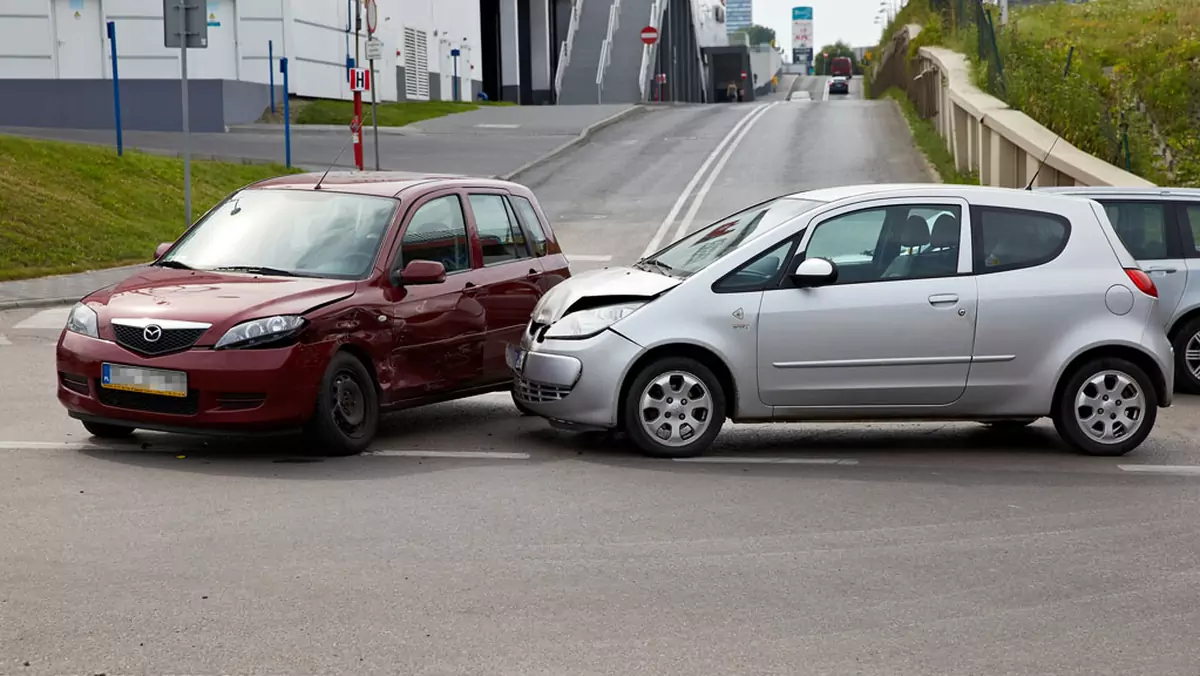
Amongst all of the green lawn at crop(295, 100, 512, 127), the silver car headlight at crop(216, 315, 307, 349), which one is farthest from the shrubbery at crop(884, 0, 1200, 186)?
the silver car headlight at crop(216, 315, 307, 349)

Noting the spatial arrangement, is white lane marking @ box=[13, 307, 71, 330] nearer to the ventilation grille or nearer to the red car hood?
the red car hood

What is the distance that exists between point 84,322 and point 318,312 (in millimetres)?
1331

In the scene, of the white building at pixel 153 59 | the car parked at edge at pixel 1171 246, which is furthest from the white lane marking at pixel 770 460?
the white building at pixel 153 59

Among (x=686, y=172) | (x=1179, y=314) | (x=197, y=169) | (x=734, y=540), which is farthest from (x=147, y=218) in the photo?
(x=734, y=540)

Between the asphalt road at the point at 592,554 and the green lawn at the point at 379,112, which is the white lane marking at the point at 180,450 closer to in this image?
the asphalt road at the point at 592,554

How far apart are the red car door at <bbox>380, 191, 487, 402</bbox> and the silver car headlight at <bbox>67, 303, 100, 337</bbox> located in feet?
5.42

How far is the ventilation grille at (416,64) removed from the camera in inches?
2121

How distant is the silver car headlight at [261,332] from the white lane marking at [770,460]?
7.48ft

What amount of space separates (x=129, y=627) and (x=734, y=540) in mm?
2638

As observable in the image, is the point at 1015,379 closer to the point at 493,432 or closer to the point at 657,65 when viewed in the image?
the point at 493,432

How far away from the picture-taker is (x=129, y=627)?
17.4ft

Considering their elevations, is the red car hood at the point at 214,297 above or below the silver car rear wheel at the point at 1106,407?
above

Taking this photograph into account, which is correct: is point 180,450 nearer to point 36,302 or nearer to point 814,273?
point 814,273

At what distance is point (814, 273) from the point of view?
8.69 metres
